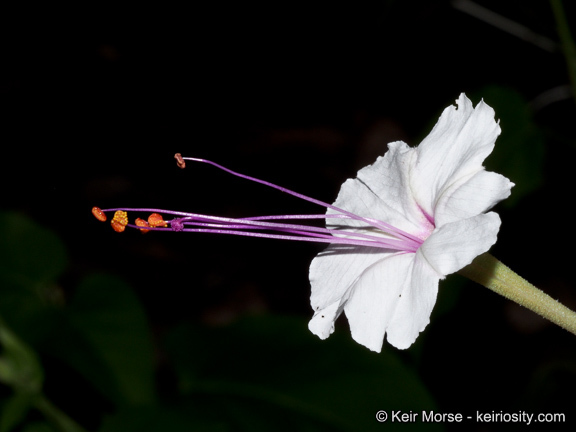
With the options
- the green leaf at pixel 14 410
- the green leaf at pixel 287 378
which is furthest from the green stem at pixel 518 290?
the green leaf at pixel 14 410

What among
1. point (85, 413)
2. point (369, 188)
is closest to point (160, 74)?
point (85, 413)

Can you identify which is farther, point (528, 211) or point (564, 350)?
point (528, 211)

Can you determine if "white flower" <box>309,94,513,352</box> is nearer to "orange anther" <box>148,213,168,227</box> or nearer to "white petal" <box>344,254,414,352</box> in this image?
"white petal" <box>344,254,414,352</box>

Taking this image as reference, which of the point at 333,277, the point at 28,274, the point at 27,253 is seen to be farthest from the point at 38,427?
the point at 333,277

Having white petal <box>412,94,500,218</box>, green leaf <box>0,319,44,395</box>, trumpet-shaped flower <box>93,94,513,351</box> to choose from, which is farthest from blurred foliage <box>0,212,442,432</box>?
white petal <box>412,94,500,218</box>

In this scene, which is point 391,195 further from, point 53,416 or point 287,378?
point 53,416

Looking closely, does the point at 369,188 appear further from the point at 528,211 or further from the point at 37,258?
the point at 528,211

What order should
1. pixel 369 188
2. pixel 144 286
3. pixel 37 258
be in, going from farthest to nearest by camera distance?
pixel 144 286 → pixel 37 258 → pixel 369 188
